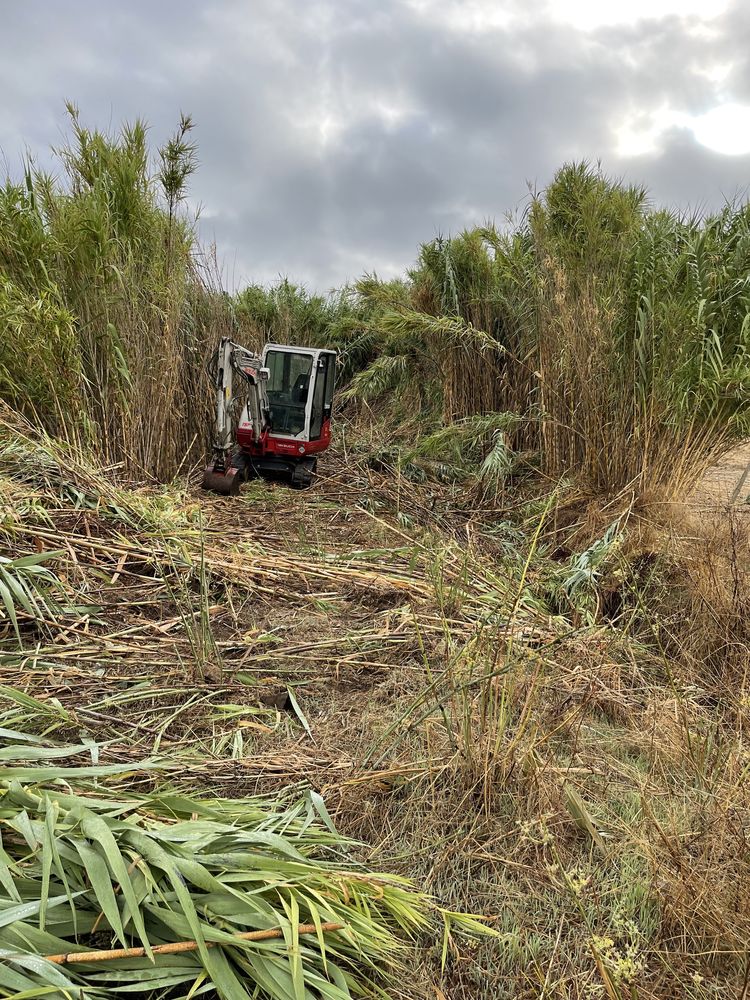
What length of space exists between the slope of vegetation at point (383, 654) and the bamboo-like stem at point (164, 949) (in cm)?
1

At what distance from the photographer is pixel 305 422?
690 cm

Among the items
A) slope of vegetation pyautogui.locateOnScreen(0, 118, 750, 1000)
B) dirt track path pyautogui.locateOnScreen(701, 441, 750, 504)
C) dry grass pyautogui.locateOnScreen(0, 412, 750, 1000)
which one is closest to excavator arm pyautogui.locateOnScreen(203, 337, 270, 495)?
slope of vegetation pyautogui.locateOnScreen(0, 118, 750, 1000)

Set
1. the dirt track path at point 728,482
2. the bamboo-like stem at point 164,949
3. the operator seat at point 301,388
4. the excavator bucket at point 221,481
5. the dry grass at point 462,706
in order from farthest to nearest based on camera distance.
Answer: the operator seat at point 301,388
the excavator bucket at point 221,481
the dirt track path at point 728,482
the dry grass at point 462,706
the bamboo-like stem at point 164,949

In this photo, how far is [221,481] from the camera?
5961 mm

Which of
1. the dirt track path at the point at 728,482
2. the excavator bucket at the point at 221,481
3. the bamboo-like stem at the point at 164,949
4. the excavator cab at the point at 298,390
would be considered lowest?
the bamboo-like stem at the point at 164,949

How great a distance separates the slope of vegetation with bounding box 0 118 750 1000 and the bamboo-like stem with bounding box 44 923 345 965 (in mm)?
12

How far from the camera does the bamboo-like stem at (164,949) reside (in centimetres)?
120

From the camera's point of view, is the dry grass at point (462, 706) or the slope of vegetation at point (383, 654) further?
the dry grass at point (462, 706)

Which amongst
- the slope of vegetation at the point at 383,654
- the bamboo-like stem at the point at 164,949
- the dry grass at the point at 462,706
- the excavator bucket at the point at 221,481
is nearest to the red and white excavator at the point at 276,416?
the excavator bucket at the point at 221,481

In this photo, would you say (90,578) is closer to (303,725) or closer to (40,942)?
(303,725)

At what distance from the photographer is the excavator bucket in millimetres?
5953

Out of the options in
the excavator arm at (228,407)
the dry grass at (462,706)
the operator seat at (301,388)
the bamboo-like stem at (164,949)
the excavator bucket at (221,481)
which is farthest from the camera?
the operator seat at (301,388)

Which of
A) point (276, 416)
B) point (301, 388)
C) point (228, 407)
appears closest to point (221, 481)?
point (228, 407)

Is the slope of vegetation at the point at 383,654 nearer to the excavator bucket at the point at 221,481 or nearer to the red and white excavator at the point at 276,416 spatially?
the red and white excavator at the point at 276,416
